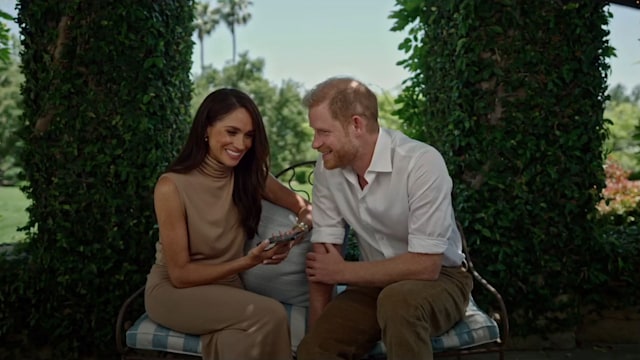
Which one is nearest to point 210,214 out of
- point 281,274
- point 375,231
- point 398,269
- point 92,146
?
point 281,274

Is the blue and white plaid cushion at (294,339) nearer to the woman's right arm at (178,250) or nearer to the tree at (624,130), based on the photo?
the woman's right arm at (178,250)

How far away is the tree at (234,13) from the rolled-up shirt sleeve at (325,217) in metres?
31.5

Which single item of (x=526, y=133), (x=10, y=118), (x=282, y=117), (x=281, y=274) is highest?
(x=282, y=117)

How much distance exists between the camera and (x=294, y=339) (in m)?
2.67

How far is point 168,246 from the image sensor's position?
2539 mm

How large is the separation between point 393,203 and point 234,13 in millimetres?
34250

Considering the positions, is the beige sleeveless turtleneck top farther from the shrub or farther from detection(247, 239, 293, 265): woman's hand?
the shrub

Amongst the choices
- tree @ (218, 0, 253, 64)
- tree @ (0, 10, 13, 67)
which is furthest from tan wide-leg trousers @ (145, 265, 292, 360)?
tree @ (218, 0, 253, 64)

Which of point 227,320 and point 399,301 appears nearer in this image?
point 399,301

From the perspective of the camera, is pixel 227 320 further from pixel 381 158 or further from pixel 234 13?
pixel 234 13

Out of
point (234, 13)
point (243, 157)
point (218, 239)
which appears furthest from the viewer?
point (234, 13)

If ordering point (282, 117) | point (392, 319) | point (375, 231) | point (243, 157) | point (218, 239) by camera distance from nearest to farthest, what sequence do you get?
point (392, 319) → point (375, 231) → point (218, 239) → point (243, 157) → point (282, 117)

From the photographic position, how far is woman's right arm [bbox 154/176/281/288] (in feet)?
8.31

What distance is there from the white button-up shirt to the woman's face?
1.03 ft
